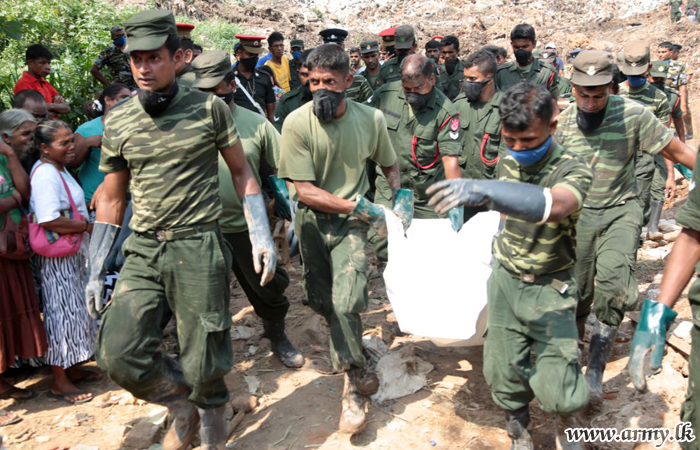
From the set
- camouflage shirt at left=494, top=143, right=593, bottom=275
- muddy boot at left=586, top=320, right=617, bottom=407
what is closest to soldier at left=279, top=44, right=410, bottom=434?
camouflage shirt at left=494, top=143, right=593, bottom=275

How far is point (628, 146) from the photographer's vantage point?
162 inches

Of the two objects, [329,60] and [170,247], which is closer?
[170,247]

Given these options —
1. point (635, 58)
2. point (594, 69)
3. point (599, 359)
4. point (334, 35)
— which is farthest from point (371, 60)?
point (599, 359)

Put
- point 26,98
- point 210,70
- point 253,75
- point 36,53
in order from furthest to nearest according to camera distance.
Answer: point 253,75 → point 36,53 → point 26,98 → point 210,70

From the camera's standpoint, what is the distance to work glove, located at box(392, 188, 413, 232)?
4.10m

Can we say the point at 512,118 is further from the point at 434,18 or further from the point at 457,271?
the point at 434,18

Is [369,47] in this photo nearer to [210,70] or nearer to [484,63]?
[484,63]

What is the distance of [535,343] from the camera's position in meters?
3.27

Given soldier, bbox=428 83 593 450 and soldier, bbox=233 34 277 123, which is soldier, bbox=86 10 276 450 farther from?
soldier, bbox=233 34 277 123

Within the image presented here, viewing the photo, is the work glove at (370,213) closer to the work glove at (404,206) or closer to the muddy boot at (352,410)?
the work glove at (404,206)

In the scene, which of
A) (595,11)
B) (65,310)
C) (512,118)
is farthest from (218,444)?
(595,11)

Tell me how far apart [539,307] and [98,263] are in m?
2.38

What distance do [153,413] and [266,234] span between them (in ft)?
5.75

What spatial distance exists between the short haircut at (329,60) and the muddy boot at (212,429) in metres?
2.12
